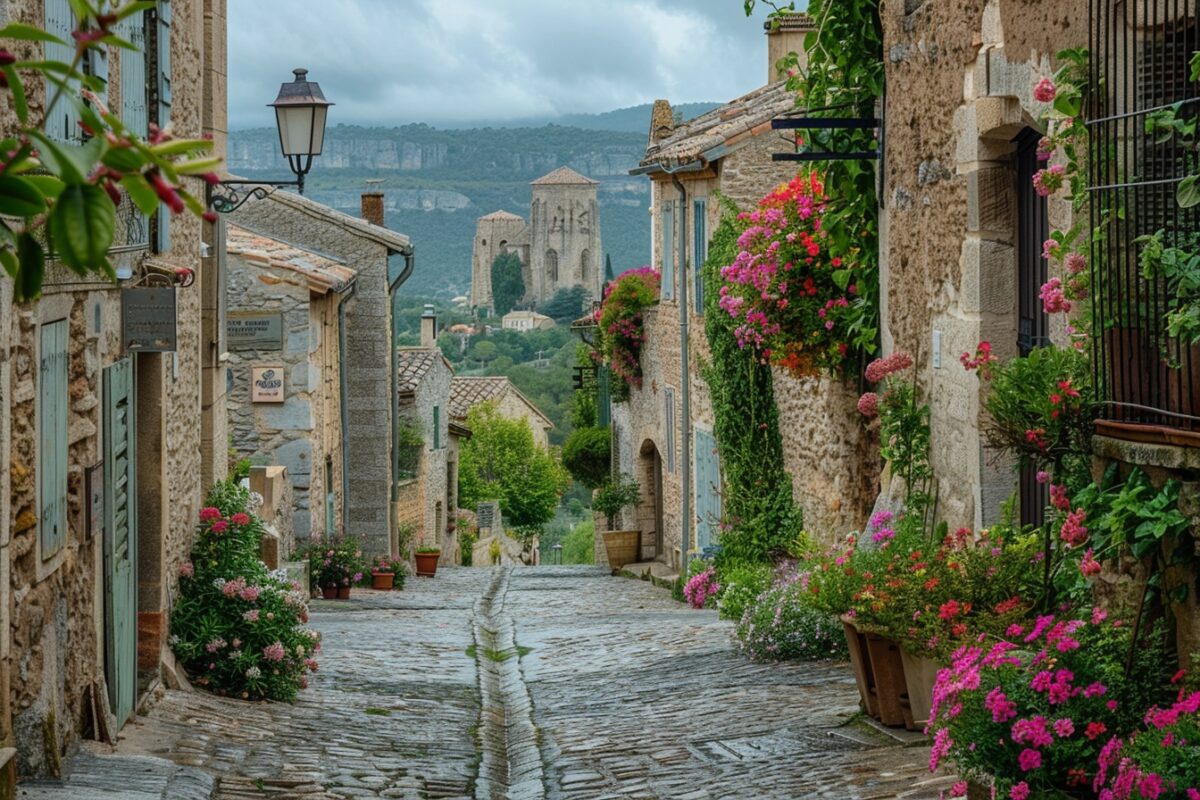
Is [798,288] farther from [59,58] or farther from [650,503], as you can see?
[650,503]

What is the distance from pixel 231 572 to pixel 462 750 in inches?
85.7

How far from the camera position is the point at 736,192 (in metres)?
17.0

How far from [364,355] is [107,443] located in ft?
50.0

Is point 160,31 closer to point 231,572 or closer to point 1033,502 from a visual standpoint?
point 231,572

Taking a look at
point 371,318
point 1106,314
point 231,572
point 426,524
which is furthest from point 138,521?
point 426,524

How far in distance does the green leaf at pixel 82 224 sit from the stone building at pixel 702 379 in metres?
10.9

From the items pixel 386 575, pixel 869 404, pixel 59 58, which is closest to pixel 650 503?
pixel 386 575

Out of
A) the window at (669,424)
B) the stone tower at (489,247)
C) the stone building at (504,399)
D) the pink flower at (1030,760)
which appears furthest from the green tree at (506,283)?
the pink flower at (1030,760)

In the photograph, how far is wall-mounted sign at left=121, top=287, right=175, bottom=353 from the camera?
7.96m

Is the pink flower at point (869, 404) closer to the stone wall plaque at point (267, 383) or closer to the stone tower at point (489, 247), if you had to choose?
the stone wall plaque at point (267, 383)

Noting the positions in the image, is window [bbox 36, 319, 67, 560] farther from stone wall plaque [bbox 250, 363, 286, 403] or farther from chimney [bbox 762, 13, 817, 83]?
chimney [bbox 762, 13, 817, 83]

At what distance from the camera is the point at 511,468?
56.1 metres

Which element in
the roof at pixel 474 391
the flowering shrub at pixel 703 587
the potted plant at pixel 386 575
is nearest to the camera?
the flowering shrub at pixel 703 587

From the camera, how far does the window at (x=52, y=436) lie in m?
6.02
